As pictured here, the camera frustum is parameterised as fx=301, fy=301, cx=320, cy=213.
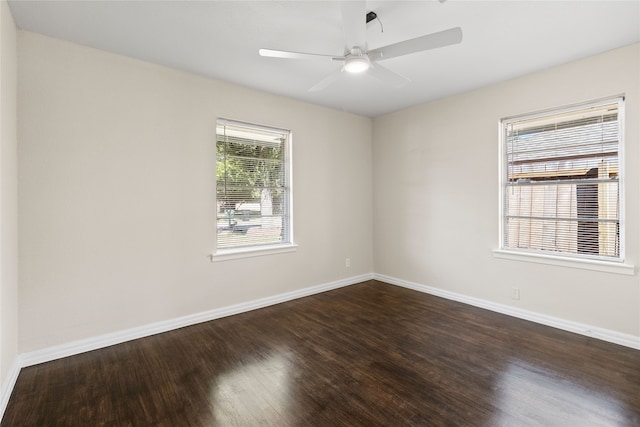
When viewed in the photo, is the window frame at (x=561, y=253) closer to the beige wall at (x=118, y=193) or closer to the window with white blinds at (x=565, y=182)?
the window with white blinds at (x=565, y=182)

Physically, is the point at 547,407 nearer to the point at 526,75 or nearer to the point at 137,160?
the point at 526,75

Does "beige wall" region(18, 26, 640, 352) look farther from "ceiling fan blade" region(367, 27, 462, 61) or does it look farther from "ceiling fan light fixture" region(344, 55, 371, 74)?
"ceiling fan blade" region(367, 27, 462, 61)

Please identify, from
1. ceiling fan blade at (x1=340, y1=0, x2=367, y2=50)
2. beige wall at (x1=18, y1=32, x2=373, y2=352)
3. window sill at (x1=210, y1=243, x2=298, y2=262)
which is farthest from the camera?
window sill at (x1=210, y1=243, x2=298, y2=262)

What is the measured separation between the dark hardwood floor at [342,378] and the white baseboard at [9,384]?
38 mm

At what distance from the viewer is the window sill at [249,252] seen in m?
3.32

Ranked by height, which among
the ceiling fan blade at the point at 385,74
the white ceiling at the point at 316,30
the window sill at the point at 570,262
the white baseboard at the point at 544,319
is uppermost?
the white ceiling at the point at 316,30

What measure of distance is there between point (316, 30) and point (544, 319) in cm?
351

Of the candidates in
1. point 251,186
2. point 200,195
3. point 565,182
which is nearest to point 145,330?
point 200,195

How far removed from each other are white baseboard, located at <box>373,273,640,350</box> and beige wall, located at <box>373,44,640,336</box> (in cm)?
5

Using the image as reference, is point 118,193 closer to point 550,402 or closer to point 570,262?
point 550,402

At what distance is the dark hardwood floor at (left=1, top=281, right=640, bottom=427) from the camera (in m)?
1.78

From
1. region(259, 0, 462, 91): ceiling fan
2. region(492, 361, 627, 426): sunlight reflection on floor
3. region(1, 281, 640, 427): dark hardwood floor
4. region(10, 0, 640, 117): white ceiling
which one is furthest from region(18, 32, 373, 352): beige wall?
region(492, 361, 627, 426): sunlight reflection on floor

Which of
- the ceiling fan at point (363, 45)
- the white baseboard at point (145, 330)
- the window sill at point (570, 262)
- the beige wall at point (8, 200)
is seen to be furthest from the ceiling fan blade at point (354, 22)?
the white baseboard at point (145, 330)

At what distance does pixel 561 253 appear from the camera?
3.09m
